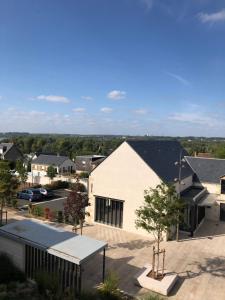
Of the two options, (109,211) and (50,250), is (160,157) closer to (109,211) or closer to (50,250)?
(109,211)

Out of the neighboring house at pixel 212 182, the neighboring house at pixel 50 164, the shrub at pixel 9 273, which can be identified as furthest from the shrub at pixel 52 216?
the neighboring house at pixel 50 164

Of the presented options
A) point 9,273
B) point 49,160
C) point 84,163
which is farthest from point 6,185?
point 84,163

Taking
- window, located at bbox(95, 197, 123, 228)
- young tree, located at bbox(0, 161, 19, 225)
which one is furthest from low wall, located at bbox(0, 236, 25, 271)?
window, located at bbox(95, 197, 123, 228)

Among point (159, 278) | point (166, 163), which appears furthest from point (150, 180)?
point (159, 278)

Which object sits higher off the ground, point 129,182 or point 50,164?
point 129,182

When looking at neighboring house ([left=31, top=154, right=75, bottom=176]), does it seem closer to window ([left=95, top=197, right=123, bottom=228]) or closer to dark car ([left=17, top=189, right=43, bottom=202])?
dark car ([left=17, top=189, right=43, bottom=202])

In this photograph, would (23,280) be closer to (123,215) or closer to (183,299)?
(183,299)
